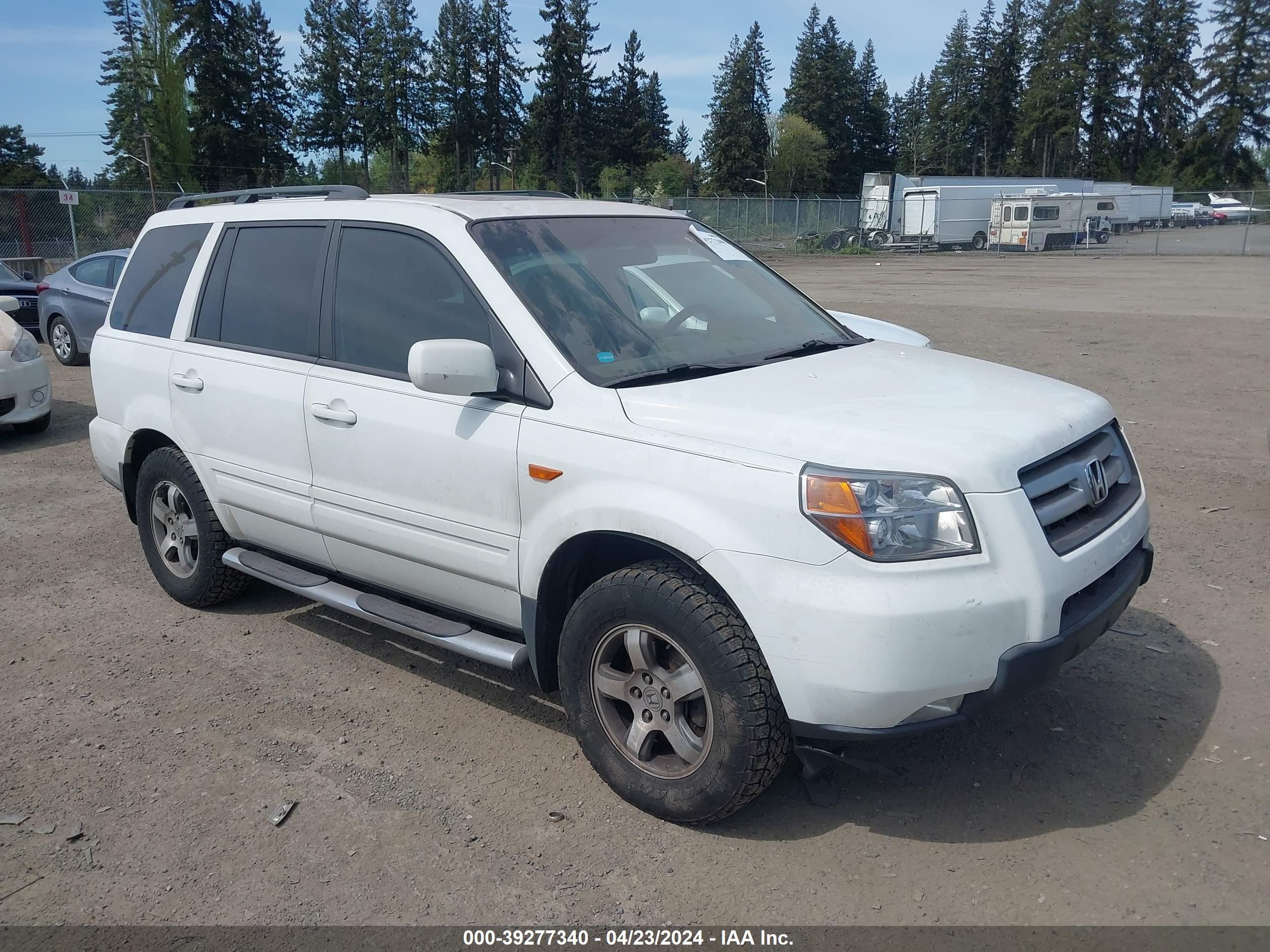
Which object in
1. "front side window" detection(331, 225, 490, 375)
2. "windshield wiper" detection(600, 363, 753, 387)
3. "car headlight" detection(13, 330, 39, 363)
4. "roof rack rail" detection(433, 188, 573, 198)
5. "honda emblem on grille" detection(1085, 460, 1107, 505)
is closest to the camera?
"honda emblem on grille" detection(1085, 460, 1107, 505)

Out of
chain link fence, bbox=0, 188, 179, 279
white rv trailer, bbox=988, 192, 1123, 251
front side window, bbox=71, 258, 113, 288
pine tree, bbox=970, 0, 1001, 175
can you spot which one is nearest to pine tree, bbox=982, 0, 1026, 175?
pine tree, bbox=970, 0, 1001, 175

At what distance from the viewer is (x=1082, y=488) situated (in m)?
3.29

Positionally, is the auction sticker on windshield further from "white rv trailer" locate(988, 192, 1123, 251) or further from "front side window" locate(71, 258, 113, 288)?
"white rv trailer" locate(988, 192, 1123, 251)

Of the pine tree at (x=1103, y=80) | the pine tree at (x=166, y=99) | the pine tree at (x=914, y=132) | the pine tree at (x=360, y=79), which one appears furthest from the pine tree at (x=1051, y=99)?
the pine tree at (x=166, y=99)

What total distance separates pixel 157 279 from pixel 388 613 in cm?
245

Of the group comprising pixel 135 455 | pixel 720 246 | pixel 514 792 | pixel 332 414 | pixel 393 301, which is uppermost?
pixel 720 246

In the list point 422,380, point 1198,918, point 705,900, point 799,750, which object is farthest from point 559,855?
point 1198,918

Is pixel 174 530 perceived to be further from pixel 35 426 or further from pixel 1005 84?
pixel 1005 84

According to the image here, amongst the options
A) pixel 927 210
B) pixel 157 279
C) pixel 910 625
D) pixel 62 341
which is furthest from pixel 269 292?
pixel 927 210

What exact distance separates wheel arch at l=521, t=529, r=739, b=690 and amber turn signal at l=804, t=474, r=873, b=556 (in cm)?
59

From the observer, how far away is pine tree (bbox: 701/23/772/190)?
3558 inches

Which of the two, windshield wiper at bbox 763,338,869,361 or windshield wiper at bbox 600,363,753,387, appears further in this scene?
windshield wiper at bbox 763,338,869,361

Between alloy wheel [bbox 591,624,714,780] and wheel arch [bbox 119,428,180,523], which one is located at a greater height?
wheel arch [bbox 119,428,180,523]

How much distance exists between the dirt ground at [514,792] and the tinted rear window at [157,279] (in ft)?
4.75
